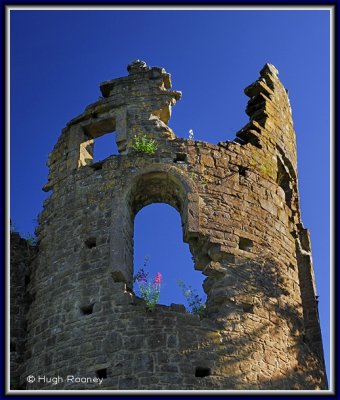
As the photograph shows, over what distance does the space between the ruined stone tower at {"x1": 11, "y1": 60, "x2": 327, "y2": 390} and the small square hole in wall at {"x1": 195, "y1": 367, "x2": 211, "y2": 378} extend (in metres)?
0.03

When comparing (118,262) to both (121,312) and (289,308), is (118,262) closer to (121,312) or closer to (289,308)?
(121,312)

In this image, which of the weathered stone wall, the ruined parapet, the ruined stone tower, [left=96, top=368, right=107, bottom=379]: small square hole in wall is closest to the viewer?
→ [left=96, top=368, right=107, bottom=379]: small square hole in wall

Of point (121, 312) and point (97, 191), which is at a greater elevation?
point (97, 191)

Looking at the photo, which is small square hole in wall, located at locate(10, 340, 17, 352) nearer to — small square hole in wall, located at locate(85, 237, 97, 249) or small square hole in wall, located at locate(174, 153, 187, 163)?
small square hole in wall, located at locate(85, 237, 97, 249)

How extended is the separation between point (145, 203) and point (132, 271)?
146 cm

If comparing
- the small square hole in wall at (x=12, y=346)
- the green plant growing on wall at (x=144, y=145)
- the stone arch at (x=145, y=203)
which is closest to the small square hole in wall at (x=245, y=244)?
the stone arch at (x=145, y=203)

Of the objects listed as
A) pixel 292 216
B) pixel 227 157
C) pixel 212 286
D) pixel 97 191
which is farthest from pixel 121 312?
pixel 292 216

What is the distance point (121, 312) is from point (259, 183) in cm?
352

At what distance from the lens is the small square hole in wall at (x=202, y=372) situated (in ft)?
35.7

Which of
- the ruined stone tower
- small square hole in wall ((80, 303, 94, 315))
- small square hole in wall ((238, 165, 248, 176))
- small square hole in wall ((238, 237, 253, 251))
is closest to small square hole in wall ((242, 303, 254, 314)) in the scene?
the ruined stone tower

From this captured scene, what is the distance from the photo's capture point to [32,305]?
1252cm

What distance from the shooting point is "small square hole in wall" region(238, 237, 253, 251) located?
1227cm

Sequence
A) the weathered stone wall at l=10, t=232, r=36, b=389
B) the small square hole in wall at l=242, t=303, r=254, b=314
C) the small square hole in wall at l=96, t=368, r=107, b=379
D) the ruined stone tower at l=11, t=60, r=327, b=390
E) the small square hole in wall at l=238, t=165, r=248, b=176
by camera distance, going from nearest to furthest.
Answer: the small square hole in wall at l=96, t=368, r=107, b=379 < the ruined stone tower at l=11, t=60, r=327, b=390 < the small square hole in wall at l=242, t=303, r=254, b=314 < the weathered stone wall at l=10, t=232, r=36, b=389 < the small square hole in wall at l=238, t=165, r=248, b=176

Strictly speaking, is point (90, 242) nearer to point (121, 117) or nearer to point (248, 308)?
point (121, 117)
